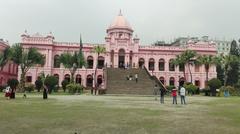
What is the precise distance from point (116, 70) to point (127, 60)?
20374 mm

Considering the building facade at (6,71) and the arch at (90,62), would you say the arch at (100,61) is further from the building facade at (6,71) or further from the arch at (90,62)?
the building facade at (6,71)

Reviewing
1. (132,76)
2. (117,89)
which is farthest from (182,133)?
(132,76)

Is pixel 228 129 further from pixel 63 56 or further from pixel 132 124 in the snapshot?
pixel 63 56

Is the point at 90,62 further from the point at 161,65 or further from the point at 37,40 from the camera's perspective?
the point at 161,65

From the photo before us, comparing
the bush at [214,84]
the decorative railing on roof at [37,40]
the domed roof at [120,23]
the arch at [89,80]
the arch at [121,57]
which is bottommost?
the bush at [214,84]

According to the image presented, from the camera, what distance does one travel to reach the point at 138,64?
8088 cm

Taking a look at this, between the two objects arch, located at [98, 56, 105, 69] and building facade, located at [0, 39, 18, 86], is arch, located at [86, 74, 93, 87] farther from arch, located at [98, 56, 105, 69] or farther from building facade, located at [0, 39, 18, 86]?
building facade, located at [0, 39, 18, 86]

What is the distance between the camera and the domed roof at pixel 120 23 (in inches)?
3344

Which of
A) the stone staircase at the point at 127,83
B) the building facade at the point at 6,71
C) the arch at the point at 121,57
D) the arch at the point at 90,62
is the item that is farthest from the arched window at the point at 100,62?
the stone staircase at the point at 127,83

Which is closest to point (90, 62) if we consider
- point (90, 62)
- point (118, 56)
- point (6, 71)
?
point (90, 62)

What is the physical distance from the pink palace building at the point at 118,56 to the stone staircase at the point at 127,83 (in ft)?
62.7

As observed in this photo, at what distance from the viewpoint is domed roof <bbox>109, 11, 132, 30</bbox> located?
84.9m

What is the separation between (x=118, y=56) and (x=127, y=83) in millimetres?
28748

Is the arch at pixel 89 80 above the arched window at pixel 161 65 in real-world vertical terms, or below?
below
